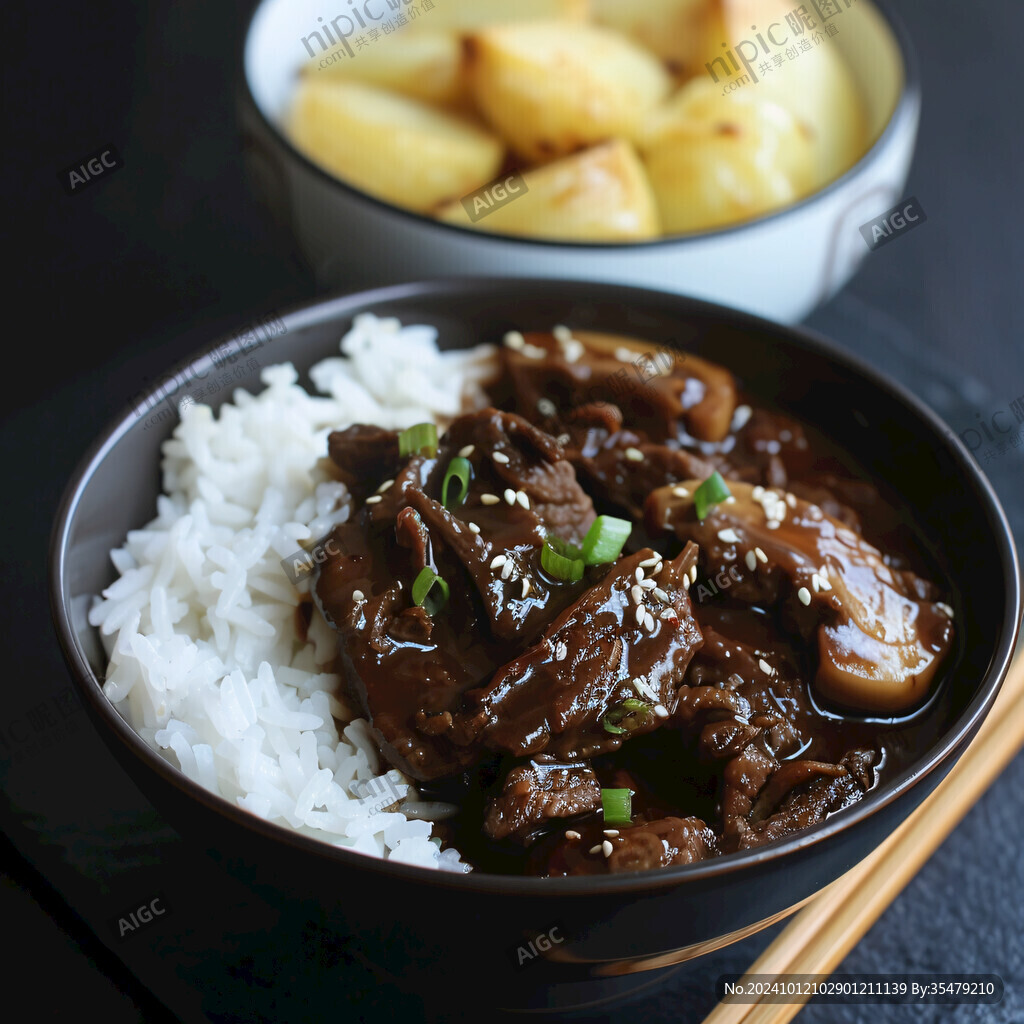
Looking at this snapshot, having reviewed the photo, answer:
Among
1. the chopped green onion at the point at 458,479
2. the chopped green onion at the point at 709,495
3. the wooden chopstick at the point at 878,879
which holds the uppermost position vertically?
the chopped green onion at the point at 458,479

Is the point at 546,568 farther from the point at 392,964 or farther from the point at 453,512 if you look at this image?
the point at 392,964

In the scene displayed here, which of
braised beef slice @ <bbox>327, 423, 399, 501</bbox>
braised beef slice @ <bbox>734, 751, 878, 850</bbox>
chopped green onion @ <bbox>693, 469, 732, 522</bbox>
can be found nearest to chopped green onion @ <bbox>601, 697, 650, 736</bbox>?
braised beef slice @ <bbox>734, 751, 878, 850</bbox>

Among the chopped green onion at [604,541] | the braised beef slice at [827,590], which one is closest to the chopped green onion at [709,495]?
the braised beef slice at [827,590]

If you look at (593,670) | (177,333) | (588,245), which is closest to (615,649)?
(593,670)

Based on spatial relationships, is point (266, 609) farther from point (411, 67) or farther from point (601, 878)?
point (411, 67)

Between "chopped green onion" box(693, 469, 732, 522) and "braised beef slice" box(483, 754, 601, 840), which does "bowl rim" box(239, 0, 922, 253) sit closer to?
"chopped green onion" box(693, 469, 732, 522)

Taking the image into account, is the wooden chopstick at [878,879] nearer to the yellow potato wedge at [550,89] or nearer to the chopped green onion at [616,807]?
the chopped green onion at [616,807]
